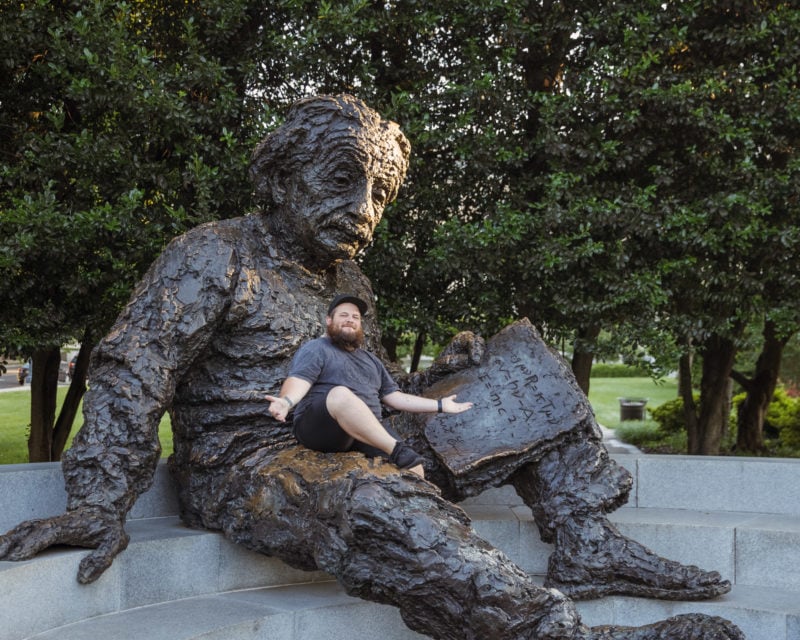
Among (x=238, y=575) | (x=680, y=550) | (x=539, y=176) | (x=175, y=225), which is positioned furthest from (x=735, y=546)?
(x=175, y=225)

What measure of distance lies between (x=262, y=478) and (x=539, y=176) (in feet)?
11.1

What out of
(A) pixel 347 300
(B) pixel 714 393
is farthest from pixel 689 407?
(A) pixel 347 300

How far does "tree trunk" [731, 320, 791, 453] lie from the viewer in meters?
10.1

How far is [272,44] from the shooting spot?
19.6 feet

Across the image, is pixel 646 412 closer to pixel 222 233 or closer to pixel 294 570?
pixel 294 570

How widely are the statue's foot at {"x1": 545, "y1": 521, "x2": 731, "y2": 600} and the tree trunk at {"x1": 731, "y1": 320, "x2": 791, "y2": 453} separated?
6.43 meters

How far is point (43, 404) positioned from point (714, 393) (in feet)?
18.4

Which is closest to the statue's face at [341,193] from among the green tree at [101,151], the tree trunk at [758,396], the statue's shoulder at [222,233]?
the statue's shoulder at [222,233]

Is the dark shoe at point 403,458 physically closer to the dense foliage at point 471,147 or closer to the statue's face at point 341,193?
the statue's face at point 341,193

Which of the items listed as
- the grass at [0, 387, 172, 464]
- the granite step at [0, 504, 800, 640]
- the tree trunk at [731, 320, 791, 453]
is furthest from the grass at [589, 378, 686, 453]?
the grass at [0, 387, 172, 464]

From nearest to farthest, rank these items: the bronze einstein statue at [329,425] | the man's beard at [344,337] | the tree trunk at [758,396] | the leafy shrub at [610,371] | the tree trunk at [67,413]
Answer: the bronze einstein statue at [329,425] < the man's beard at [344,337] < the tree trunk at [67,413] < the tree trunk at [758,396] < the leafy shrub at [610,371]

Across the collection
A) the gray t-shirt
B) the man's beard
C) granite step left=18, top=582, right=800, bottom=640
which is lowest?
granite step left=18, top=582, right=800, bottom=640

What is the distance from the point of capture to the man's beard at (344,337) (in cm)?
371

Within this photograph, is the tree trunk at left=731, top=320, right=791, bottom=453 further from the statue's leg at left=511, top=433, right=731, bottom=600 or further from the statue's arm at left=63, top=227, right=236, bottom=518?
the statue's arm at left=63, top=227, right=236, bottom=518
